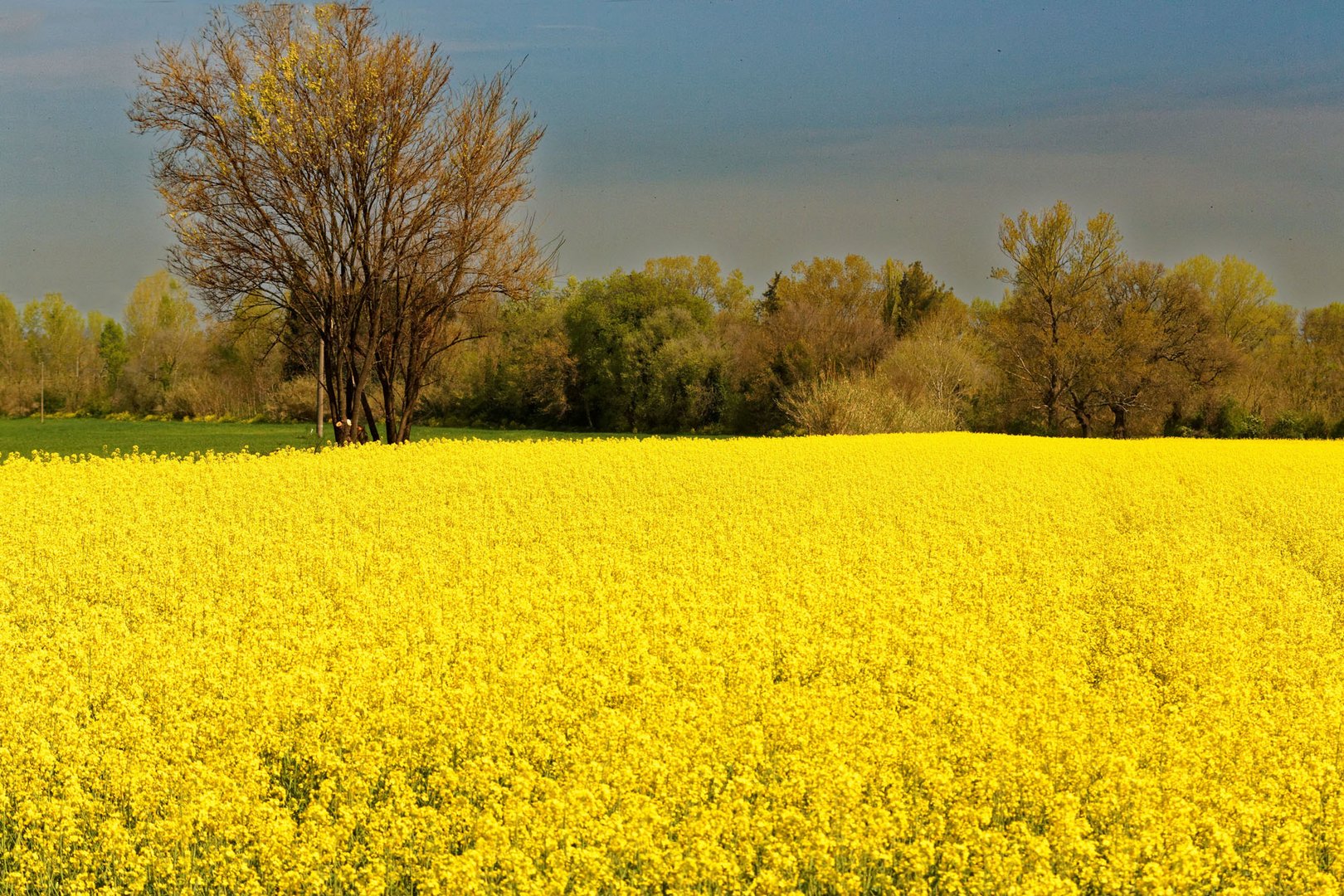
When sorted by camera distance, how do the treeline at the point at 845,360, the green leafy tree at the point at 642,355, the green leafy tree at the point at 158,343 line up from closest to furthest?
1. the treeline at the point at 845,360
2. the green leafy tree at the point at 642,355
3. the green leafy tree at the point at 158,343

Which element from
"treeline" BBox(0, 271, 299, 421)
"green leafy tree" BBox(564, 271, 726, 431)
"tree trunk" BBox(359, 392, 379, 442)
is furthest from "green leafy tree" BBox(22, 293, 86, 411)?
"tree trunk" BBox(359, 392, 379, 442)

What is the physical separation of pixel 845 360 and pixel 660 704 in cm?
4629

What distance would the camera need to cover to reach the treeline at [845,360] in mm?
45219

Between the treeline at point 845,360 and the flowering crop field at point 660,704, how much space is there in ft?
63.8

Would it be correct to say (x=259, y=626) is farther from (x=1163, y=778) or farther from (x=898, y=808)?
(x=1163, y=778)

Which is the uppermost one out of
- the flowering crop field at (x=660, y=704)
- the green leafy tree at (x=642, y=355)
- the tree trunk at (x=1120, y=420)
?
the green leafy tree at (x=642, y=355)

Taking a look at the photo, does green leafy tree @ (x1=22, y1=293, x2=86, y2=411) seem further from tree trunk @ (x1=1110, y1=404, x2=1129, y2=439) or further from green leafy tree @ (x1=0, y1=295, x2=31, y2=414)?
tree trunk @ (x1=1110, y1=404, x2=1129, y2=439)

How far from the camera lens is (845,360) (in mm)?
51875

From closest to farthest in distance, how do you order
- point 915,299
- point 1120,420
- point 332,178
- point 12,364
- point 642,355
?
point 332,178 → point 1120,420 → point 642,355 → point 915,299 → point 12,364

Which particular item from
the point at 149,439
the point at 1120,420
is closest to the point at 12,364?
the point at 149,439

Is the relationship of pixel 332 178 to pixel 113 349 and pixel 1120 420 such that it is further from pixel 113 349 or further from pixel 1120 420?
pixel 113 349

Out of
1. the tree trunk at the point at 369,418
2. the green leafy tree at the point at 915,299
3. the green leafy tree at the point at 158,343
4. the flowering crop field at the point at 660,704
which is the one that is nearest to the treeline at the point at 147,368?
the green leafy tree at the point at 158,343

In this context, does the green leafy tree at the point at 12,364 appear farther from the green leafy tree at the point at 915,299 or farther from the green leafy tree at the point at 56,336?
the green leafy tree at the point at 915,299

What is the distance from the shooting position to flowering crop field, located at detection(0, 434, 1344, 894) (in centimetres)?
491
